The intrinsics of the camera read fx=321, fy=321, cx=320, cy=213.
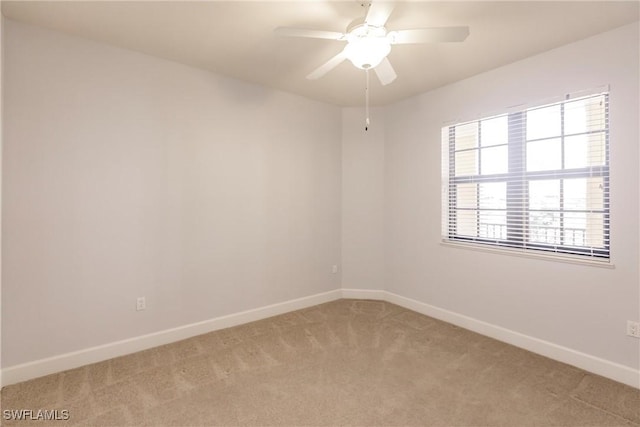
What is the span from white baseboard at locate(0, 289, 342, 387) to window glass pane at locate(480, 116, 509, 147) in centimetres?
266

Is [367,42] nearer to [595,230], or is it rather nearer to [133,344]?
[595,230]

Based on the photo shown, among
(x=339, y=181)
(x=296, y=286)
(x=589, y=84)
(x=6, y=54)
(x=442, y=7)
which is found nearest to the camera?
(x=442, y=7)

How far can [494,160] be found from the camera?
316 centimetres

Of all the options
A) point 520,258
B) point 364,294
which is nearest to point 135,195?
point 364,294

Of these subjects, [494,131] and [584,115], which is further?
[494,131]

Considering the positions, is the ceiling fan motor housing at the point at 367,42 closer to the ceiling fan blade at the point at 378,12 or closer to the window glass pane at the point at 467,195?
the ceiling fan blade at the point at 378,12

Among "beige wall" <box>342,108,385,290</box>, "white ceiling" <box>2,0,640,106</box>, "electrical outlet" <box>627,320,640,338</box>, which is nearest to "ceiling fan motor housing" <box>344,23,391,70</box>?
"white ceiling" <box>2,0,640,106</box>

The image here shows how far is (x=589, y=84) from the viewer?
249cm

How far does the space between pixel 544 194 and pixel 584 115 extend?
0.68 metres

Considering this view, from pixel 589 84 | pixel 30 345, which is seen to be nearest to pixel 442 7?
pixel 589 84

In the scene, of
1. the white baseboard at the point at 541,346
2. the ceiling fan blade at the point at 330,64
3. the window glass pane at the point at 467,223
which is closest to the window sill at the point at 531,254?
the window glass pane at the point at 467,223

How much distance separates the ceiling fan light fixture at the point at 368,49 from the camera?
1947 mm

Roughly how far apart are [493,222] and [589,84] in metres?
1.34

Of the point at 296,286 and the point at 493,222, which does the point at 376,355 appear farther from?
the point at 493,222
